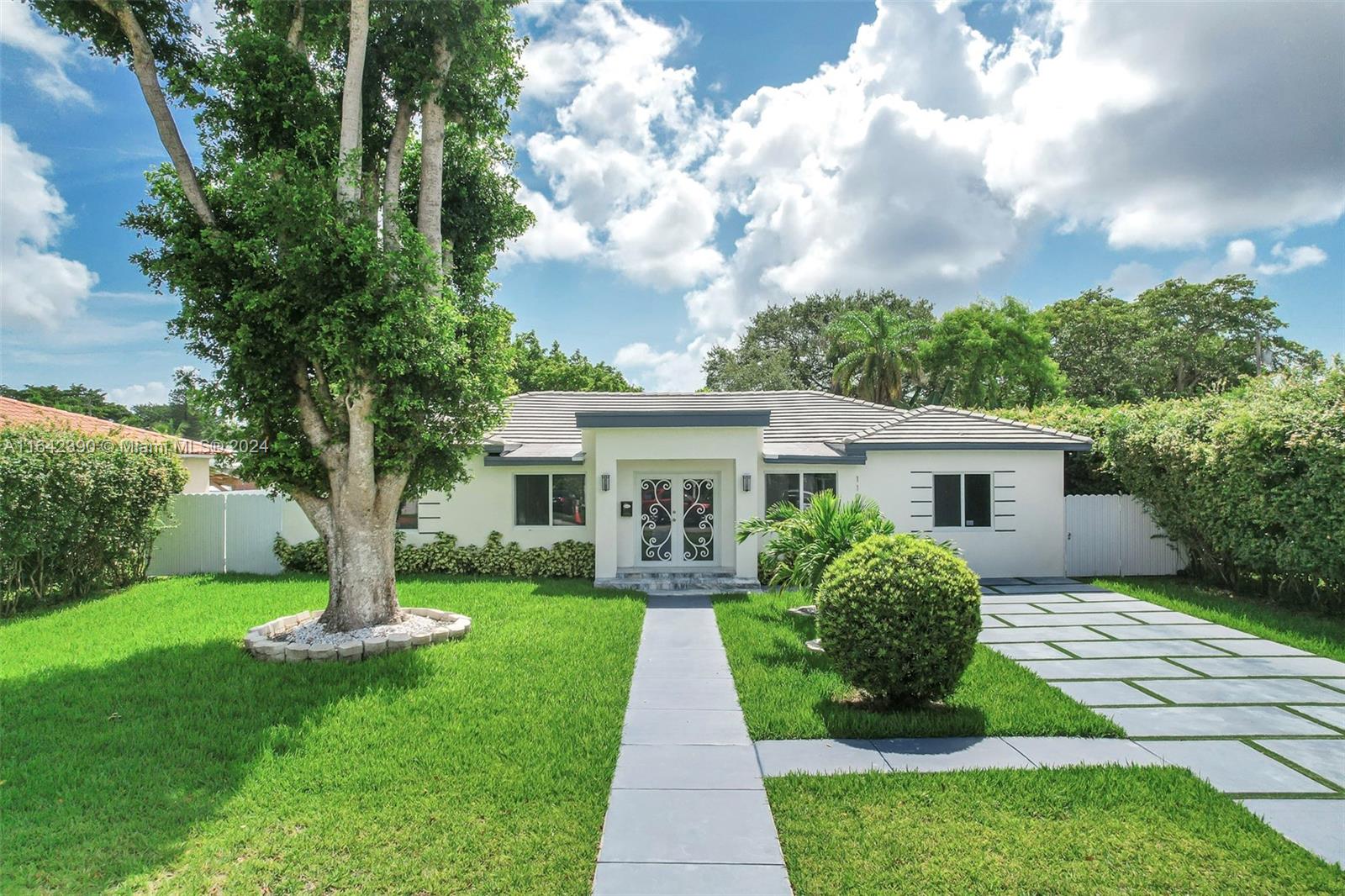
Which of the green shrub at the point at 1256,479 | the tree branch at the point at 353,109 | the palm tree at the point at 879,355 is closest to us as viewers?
the tree branch at the point at 353,109

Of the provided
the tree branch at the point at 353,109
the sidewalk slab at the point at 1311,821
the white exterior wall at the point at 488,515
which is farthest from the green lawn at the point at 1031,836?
the white exterior wall at the point at 488,515

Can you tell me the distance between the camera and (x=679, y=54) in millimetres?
12188

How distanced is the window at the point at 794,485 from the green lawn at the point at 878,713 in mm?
5988

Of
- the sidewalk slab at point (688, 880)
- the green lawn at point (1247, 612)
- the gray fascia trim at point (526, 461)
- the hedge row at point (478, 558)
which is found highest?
the gray fascia trim at point (526, 461)

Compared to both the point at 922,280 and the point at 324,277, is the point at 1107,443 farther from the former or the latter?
the point at 922,280

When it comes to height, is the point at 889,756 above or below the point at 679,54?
below

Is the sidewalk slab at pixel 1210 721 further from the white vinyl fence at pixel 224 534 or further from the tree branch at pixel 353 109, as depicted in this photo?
Answer: the white vinyl fence at pixel 224 534

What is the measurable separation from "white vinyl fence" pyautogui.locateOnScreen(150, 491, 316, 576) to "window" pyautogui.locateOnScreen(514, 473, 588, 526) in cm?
486

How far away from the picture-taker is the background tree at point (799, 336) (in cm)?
4075

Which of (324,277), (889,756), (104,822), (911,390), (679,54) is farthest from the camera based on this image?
(911,390)

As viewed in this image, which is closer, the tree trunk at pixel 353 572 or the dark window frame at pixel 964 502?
the tree trunk at pixel 353 572

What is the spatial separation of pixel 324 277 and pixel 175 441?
9.43 meters

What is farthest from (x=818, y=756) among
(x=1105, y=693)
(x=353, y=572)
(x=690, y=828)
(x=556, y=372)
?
(x=556, y=372)

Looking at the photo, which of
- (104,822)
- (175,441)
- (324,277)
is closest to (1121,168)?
(324,277)
